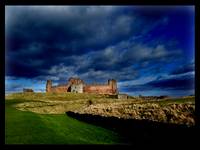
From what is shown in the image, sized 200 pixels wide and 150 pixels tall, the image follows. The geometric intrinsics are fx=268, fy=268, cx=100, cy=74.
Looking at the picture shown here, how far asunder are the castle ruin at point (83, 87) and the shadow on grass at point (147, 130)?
74.5m

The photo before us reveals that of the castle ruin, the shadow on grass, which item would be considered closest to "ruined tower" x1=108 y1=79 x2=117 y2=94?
the castle ruin

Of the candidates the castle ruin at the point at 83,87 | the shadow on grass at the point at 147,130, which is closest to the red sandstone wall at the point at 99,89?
the castle ruin at the point at 83,87

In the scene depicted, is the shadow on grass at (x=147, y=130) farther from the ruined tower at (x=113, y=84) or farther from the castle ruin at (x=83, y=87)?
the ruined tower at (x=113, y=84)

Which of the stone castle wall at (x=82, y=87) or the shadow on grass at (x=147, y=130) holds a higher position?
the stone castle wall at (x=82, y=87)

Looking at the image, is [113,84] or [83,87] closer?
[83,87]

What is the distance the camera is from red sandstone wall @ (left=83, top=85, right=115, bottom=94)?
310 feet

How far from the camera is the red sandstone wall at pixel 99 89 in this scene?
94438 mm

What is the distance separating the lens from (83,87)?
9519cm

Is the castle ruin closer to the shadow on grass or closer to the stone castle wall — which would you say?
the stone castle wall

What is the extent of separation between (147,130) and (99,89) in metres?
82.5

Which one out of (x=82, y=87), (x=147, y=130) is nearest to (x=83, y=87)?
(x=82, y=87)

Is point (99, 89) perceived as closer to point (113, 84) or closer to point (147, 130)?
point (113, 84)
